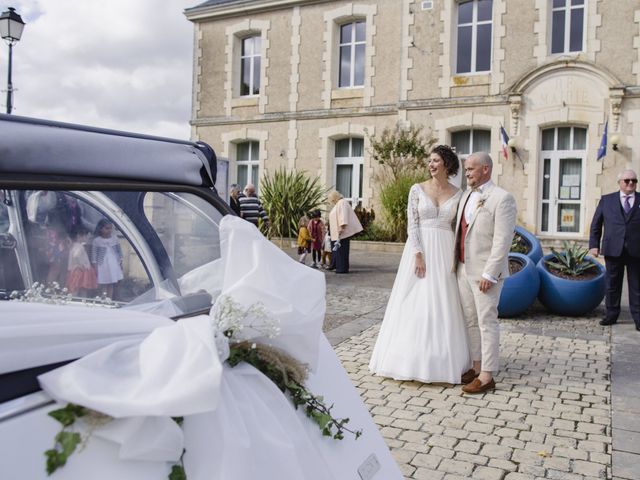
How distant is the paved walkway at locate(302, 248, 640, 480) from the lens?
3.42 m

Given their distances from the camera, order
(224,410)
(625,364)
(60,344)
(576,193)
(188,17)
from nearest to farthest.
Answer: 1. (60,344)
2. (224,410)
3. (625,364)
4. (576,193)
5. (188,17)

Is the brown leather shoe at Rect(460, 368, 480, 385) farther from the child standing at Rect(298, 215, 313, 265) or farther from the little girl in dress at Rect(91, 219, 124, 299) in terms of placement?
the child standing at Rect(298, 215, 313, 265)

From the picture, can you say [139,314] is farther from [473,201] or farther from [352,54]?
[352,54]

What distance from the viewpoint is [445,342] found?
480cm

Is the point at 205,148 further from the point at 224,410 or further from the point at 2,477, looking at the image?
the point at 2,477

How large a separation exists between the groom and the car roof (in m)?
3.01

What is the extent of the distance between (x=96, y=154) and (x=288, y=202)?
1590 cm

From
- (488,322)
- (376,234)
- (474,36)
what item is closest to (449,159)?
(488,322)

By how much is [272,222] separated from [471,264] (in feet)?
43.9

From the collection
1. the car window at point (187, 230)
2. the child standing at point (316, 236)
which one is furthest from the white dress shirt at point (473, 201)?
the child standing at point (316, 236)

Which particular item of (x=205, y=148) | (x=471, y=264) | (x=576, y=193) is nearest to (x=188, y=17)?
(x=576, y=193)

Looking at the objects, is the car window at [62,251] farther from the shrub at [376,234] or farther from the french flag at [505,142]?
the french flag at [505,142]

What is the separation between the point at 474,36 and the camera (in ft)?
57.0

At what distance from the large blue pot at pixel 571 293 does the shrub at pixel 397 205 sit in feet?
27.9
